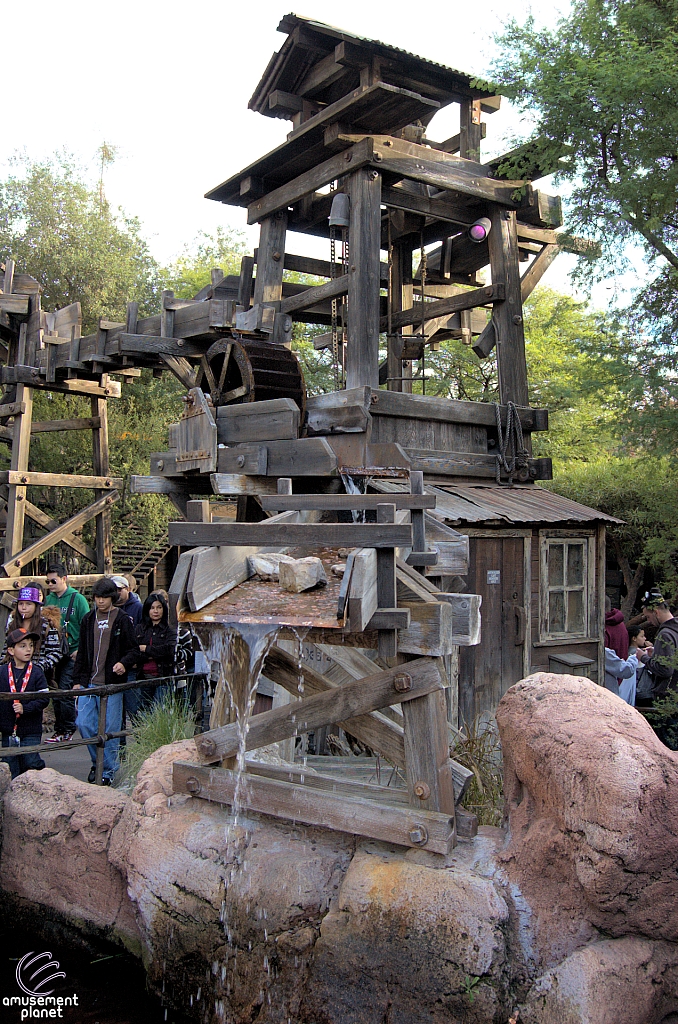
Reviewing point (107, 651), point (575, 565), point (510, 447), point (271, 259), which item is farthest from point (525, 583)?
point (271, 259)

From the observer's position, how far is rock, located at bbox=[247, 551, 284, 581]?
4418 mm

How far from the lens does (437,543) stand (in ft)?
18.1

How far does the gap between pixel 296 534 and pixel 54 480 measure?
339 inches

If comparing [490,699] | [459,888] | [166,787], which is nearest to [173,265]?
[490,699]

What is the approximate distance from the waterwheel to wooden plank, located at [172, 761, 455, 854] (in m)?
4.28

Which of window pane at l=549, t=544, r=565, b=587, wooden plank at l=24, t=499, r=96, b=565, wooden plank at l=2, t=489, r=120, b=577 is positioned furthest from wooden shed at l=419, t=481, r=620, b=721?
wooden plank at l=24, t=499, r=96, b=565

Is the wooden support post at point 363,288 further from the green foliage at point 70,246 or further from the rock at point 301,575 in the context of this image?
the green foliage at point 70,246

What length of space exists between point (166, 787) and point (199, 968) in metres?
1.05

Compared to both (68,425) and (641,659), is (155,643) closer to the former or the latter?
(641,659)

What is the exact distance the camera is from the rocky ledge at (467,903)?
143 inches

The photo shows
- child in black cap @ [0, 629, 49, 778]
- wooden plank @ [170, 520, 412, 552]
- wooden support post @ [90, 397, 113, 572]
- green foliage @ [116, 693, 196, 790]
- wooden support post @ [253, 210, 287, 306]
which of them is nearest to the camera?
wooden plank @ [170, 520, 412, 552]

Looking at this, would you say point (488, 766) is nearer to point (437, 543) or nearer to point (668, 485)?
point (437, 543)

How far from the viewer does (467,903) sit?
149 inches

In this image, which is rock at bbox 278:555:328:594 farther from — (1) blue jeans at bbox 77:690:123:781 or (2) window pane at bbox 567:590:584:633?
(2) window pane at bbox 567:590:584:633
